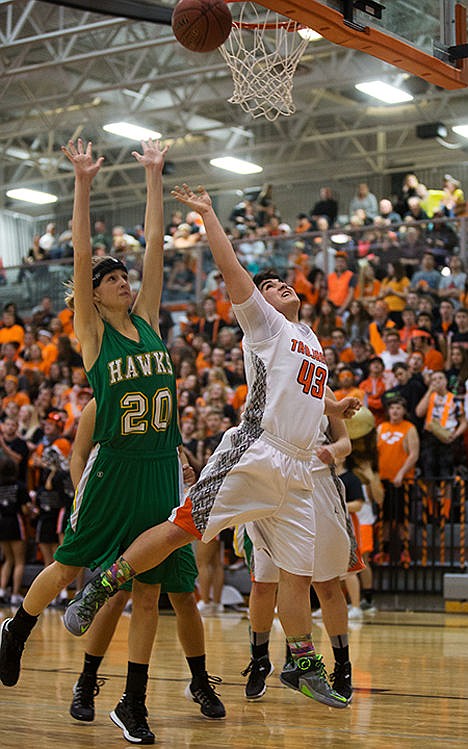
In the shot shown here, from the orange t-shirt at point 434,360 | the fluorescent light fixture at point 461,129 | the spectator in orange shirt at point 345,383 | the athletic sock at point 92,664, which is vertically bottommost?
the athletic sock at point 92,664

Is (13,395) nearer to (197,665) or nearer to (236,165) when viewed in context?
(197,665)

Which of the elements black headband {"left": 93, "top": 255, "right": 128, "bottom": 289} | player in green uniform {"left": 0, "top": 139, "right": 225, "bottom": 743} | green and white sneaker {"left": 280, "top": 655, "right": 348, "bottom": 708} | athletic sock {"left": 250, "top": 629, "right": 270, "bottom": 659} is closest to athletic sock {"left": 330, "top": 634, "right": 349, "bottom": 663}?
athletic sock {"left": 250, "top": 629, "right": 270, "bottom": 659}

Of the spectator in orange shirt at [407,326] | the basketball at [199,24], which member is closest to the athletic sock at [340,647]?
the basketball at [199,24]

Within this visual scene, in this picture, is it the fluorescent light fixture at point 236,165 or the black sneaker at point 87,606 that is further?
the fluorescent light fixture at point 236,165

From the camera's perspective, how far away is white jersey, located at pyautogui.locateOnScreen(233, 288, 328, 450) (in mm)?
4863

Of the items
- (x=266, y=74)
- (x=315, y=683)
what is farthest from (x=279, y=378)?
(x=266, y=74)

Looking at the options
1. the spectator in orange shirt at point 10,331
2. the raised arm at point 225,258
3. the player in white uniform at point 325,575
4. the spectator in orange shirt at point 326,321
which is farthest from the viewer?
the spectator in orange shirt at point 10,331

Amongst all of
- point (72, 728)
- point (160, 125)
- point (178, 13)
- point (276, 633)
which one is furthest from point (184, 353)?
point (160, 125)

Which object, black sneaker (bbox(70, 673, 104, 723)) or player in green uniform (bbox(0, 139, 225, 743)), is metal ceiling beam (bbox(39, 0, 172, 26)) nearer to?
player in green uniform (bbox(0, 139, 225, 743))

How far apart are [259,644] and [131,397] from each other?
1.71m

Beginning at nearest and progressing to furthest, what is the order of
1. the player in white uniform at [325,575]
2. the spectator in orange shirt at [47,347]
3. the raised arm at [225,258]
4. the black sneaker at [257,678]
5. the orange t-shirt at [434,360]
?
the raised arm at [225,258], the player in white uniform at [325,575], the black sneaker at [257,678], the orange t-shirt at [434,360], the spectator in orange shirt at [47,347]

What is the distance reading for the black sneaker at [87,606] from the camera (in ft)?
15.1

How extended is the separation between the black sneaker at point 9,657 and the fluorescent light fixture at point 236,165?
74.1 ft

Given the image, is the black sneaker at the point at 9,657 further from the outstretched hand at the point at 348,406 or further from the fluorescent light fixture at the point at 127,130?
the fluorescent light fixture at the point at 127,130
